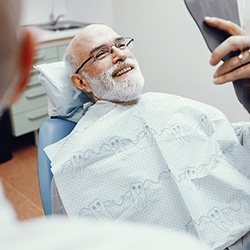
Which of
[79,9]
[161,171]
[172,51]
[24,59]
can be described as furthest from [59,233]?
[79,9]

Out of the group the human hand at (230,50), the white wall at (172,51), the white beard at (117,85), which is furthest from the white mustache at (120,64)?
the white wall at (172,51)

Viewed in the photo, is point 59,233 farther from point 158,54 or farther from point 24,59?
point 158,54

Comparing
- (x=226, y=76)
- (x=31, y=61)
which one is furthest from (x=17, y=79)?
(x=226, y=76)

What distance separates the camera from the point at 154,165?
4.36 ft

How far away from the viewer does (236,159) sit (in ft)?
4.40

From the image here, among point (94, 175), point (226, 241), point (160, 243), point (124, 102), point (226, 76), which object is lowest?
point (226, 241)

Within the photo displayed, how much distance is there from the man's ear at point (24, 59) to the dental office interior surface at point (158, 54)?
1.77 m

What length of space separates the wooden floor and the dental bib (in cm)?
77

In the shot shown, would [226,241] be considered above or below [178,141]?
below

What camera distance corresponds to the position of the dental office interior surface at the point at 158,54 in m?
2.22

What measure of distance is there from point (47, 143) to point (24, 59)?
42.7 inches

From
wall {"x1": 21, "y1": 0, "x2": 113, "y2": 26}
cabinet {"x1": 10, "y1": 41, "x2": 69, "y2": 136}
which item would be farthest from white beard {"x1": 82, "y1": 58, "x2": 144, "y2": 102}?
wall {"x1": 21, "y1": 0, "x2": 113, "y2": 26}

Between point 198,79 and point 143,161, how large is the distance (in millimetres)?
1098

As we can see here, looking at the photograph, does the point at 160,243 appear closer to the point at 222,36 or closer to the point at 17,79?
the point at 17,79
